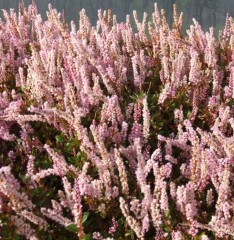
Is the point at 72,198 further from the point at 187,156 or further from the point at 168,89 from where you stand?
the point at 168,89

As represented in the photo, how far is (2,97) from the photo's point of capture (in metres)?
3.10

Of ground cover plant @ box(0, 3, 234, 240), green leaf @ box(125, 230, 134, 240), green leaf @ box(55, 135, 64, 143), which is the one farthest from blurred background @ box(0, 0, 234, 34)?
green leaf @ box(125, 230, 134, 240)

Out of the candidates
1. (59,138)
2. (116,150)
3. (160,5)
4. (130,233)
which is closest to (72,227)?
(130,233)

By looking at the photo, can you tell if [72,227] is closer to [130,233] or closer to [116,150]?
[130,233]

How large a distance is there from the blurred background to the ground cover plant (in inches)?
327

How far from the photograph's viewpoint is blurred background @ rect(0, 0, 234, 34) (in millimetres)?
11930

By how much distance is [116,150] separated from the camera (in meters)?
2.07

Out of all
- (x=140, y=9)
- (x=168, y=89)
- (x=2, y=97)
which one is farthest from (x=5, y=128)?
(x=140, y=9)

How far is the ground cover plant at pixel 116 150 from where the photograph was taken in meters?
2.08

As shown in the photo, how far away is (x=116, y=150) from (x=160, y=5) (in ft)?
35.3

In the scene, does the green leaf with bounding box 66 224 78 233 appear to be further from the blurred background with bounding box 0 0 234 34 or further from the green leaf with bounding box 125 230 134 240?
the blurred background with bounding box 0 0 234 34

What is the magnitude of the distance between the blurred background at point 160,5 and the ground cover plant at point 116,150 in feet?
27.3

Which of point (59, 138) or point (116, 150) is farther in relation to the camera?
point (59, 138)

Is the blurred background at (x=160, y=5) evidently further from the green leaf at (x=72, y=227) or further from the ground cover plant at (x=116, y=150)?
the green leaf at (x=72, y=227)
